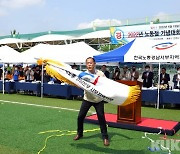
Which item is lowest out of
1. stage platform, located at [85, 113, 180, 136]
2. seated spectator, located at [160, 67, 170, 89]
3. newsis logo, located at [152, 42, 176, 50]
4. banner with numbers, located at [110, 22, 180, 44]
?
stage platform, located at [85, 113, 180, 136]

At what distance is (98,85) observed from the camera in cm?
555

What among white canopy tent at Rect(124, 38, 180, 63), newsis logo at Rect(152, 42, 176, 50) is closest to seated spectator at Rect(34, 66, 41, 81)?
white canopy tent at Rect(124, 38, 180, 63)

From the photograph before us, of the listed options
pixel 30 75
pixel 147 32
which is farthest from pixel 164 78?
pixel 147 32

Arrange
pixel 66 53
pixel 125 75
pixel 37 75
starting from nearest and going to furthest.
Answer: pixel 125 75 → pixel 66 53 → pixel 37 75

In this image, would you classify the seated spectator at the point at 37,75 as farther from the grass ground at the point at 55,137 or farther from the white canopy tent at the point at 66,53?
the grass ground at the point at 55,137

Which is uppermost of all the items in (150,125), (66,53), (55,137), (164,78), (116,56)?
(66,53)

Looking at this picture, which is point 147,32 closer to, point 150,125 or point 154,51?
point 154,51

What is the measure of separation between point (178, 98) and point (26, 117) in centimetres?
591

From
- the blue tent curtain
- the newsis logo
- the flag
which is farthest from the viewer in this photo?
the blue tent curtain

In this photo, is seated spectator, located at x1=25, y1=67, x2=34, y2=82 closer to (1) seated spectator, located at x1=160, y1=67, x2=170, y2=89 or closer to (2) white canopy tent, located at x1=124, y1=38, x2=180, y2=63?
(2) white canopy tent, located at x1=124, y1=38, x2=180, y2=63

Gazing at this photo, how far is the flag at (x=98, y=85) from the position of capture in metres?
5.40

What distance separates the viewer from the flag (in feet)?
17.7

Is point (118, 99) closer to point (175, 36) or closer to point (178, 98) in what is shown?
point (178, 98)

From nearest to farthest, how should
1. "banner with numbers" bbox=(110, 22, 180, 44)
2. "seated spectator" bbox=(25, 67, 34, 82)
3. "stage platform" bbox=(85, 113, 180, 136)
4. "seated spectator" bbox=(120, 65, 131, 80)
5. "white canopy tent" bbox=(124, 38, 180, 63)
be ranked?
"stage platform" bbox=(85, 113, 180, 136)
"white canopy tent" bbox=(124, 38, 180, 63)
"seated spectator" bbox=(120, 65, 131, 80)
"seated spectator" bbox=(25, 67, 34, 82)
"banner with numbers" bbox=(110, 22, 180, 44)
